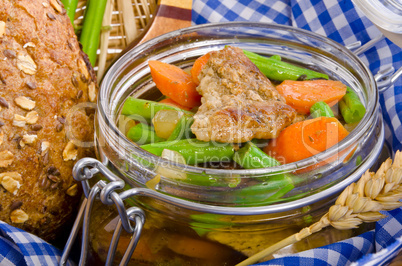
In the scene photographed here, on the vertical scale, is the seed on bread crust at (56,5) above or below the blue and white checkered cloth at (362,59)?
above

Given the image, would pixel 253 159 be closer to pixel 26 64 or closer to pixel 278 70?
pixel 278 70

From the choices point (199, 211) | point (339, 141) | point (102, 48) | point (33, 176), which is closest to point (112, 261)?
point (199, 211)

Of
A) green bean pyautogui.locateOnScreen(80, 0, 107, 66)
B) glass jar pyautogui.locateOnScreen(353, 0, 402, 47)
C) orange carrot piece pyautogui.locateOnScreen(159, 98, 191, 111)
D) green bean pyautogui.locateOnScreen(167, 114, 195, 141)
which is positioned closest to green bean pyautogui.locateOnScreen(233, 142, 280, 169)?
green bean pyautogui.locateOnScreen(167, 114, 195, 141)

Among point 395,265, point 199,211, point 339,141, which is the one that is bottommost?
point 395,265

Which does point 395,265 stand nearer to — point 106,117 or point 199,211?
point 199,211

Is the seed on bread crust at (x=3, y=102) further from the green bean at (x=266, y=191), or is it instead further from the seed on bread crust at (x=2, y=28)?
the green bean at (x=266, y=191)

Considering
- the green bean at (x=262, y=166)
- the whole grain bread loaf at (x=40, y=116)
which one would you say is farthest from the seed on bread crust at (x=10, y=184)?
the green bean at (x=262, y=166)

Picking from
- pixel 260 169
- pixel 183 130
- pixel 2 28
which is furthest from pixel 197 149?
pixel 2 28
